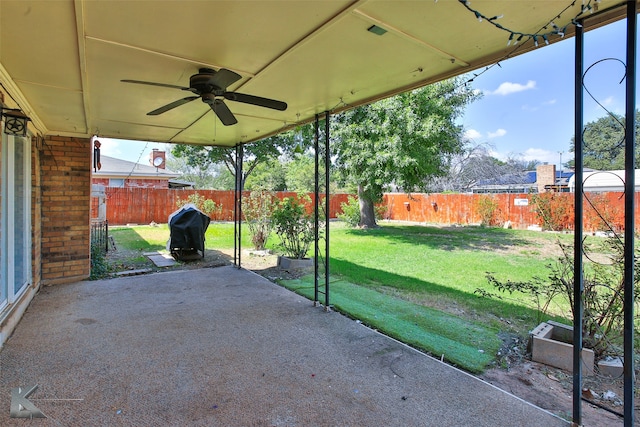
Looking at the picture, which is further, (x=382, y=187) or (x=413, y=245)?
(x=382, y=187)

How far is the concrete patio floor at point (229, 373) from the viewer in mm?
1973

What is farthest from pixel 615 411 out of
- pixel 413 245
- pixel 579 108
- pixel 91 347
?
pixel 413 245

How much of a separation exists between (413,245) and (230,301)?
263 inches

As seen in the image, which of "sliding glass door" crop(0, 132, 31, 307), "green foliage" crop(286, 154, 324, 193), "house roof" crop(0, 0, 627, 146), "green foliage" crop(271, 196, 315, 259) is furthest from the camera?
"green foliage" crop(286, 154, 324, 193)

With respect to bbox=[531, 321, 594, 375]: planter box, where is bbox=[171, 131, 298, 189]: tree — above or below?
above

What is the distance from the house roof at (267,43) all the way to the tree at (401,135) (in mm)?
6958

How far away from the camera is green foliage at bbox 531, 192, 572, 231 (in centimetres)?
1208

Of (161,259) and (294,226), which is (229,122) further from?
(161,259)

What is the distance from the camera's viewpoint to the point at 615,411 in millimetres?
2117

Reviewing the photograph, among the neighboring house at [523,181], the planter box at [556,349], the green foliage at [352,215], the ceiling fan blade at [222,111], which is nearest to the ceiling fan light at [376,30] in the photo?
the ceiling fan blade at [222,111]

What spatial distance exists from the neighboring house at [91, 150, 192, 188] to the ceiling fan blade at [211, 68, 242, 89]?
1730cm

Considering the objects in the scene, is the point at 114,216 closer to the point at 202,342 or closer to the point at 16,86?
the point at 16,86

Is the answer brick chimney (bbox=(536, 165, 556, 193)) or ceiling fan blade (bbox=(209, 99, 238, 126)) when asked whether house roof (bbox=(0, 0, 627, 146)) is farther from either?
brick chimney (bbox=(536, 165, 556, 193))

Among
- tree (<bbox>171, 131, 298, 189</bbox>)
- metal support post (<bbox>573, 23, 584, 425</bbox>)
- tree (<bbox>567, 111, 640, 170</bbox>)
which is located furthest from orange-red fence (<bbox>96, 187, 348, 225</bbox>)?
metal support post (<bbox>573, 23, 584, 425</bbox>)
